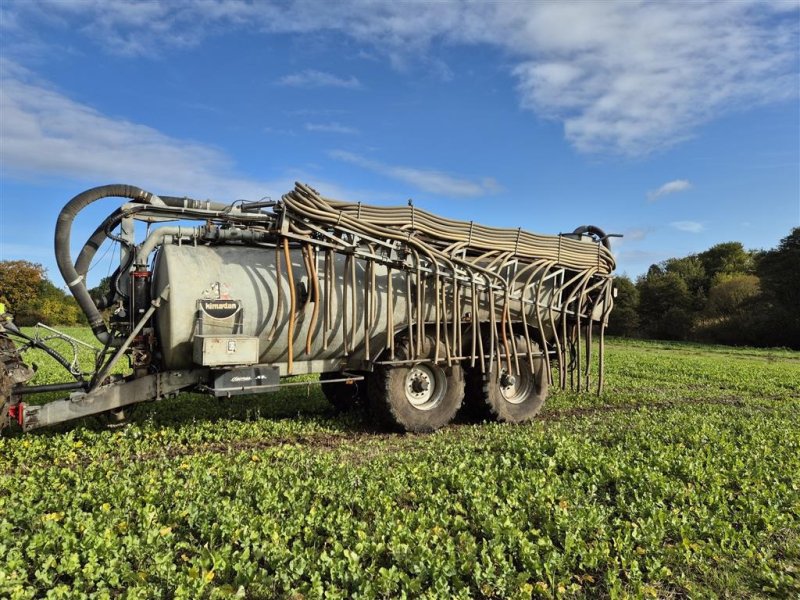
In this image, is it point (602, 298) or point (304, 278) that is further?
point (602, 298)

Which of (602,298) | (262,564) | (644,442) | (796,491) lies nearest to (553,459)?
(644,442)

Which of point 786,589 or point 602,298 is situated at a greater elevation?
point 602,298

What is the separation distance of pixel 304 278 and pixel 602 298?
555 cm

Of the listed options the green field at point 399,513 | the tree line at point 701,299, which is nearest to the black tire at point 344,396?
the green field at point 399,513

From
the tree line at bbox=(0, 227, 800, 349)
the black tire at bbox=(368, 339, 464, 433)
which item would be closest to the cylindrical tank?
the black tire at bbox=(368, 339, 464, 433)

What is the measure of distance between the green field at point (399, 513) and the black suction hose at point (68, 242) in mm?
1341

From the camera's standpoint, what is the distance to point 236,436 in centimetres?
719

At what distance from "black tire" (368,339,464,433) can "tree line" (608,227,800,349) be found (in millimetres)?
37445

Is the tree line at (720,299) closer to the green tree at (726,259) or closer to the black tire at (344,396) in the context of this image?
the green tree at (726,259)

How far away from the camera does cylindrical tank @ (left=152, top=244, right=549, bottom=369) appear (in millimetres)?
6605

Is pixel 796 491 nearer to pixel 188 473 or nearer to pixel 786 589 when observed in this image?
pixel 786 589

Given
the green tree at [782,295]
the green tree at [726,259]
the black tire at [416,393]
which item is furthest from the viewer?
the green tree at [726,259]

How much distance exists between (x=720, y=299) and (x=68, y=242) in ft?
149

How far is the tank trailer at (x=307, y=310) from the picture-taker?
6586 mm
